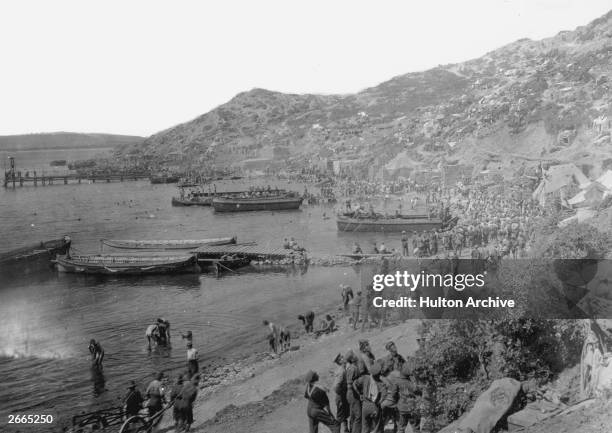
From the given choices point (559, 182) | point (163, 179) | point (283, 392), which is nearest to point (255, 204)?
point (559, 182)

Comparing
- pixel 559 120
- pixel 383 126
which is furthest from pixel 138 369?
pixel 383 126

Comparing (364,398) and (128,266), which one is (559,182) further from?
(364,398)

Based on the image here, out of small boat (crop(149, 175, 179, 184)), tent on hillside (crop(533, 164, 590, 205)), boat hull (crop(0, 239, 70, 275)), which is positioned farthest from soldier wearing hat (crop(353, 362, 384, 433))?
small boat (crop(149, 175, 179, 184))

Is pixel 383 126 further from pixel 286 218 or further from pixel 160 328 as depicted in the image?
pixel 160 328

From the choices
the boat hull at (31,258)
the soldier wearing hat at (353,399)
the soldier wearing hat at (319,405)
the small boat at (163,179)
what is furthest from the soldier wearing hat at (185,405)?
the small boat at (163,179)

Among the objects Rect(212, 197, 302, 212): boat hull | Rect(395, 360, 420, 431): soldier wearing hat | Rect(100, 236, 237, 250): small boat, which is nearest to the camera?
Rect(395, 360, 420, 431): soldier wearing hat

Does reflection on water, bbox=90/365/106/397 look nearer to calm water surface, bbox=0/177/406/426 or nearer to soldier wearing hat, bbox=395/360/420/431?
calm water surface, bbox=0/177/406/426

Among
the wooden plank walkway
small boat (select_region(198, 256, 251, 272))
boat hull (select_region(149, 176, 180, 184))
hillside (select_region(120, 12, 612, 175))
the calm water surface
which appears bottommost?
the calm water surface

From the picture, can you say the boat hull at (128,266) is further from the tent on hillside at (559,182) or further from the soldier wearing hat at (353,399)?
the soldier wearing hat at (353,399)
